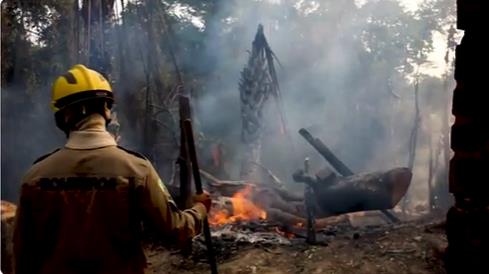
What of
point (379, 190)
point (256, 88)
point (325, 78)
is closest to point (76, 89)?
point (379, 190)

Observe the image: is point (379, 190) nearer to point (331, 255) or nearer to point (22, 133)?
point (331, 255)

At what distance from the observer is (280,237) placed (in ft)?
28.0

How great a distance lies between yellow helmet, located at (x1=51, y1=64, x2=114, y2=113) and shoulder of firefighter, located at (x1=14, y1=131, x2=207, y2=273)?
0.68 feet

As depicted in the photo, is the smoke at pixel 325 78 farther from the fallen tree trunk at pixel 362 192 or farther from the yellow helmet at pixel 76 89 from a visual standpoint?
the yellow helmet at pixel 76 89

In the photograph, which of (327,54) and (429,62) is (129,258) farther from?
(429,62)

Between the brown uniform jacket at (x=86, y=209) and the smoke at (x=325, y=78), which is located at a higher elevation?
the smoke at (x=325, y=78)

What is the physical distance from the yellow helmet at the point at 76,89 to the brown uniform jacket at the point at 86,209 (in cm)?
18

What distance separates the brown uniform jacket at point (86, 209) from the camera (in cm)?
268

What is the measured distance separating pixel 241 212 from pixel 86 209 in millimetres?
8376

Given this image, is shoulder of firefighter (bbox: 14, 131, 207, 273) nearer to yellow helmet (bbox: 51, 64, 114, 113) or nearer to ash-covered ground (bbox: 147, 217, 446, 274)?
yellow helmet (bbox: 51, 64, 114, 113)

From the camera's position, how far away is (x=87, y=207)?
8.80 feet

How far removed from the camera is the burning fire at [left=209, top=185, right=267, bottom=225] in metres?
10.5

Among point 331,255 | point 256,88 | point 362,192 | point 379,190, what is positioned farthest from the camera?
point 256,88

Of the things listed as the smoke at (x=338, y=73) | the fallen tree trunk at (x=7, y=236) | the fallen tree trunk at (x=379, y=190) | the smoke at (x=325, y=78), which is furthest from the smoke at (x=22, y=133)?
the smoke at (x=338, y=73)
